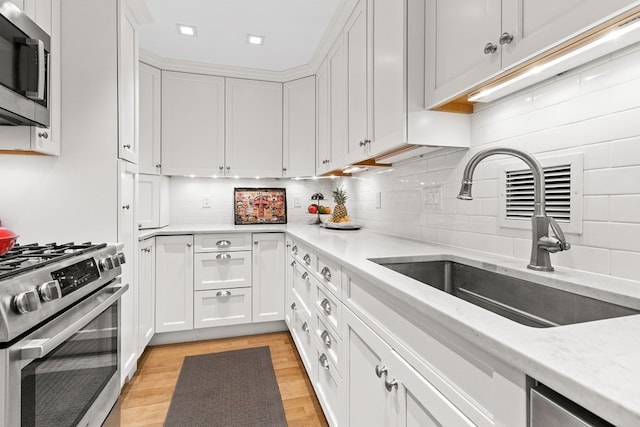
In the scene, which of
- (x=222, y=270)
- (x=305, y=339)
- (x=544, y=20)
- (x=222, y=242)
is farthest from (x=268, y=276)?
(x=544, y=20)

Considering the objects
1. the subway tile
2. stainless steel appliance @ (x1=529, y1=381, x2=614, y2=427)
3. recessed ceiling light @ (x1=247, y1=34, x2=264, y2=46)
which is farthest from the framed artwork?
stainless steel appliance @ (x1=529, y1=381, x2=614, y2=427)

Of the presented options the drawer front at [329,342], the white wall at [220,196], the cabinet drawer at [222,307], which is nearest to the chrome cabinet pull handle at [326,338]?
the drawer front at [329,342]

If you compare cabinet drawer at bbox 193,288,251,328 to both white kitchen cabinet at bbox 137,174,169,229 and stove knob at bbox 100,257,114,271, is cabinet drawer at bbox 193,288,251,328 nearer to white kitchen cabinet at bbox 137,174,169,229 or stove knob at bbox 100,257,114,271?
white kitchen cabinet at bbox 137,174,169,229

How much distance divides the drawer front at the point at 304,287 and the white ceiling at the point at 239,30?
5.81 ft

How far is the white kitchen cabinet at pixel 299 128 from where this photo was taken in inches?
123

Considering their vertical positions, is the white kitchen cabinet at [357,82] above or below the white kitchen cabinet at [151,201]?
above

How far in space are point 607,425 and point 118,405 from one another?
5.76 ft

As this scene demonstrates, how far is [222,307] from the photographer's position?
279cm

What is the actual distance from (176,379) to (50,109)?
1.76m

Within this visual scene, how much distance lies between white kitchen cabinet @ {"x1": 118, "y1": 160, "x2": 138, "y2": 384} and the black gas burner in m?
0.51

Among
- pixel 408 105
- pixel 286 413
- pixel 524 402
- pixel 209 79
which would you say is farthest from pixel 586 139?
pixel 209 79

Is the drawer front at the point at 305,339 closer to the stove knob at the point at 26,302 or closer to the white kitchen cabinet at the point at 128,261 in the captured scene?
the white kitchen cabinet at the point at 128,261

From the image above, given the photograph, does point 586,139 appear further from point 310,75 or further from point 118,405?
point 310,75

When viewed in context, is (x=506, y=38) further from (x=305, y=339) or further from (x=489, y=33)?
(x=305, y=339)
